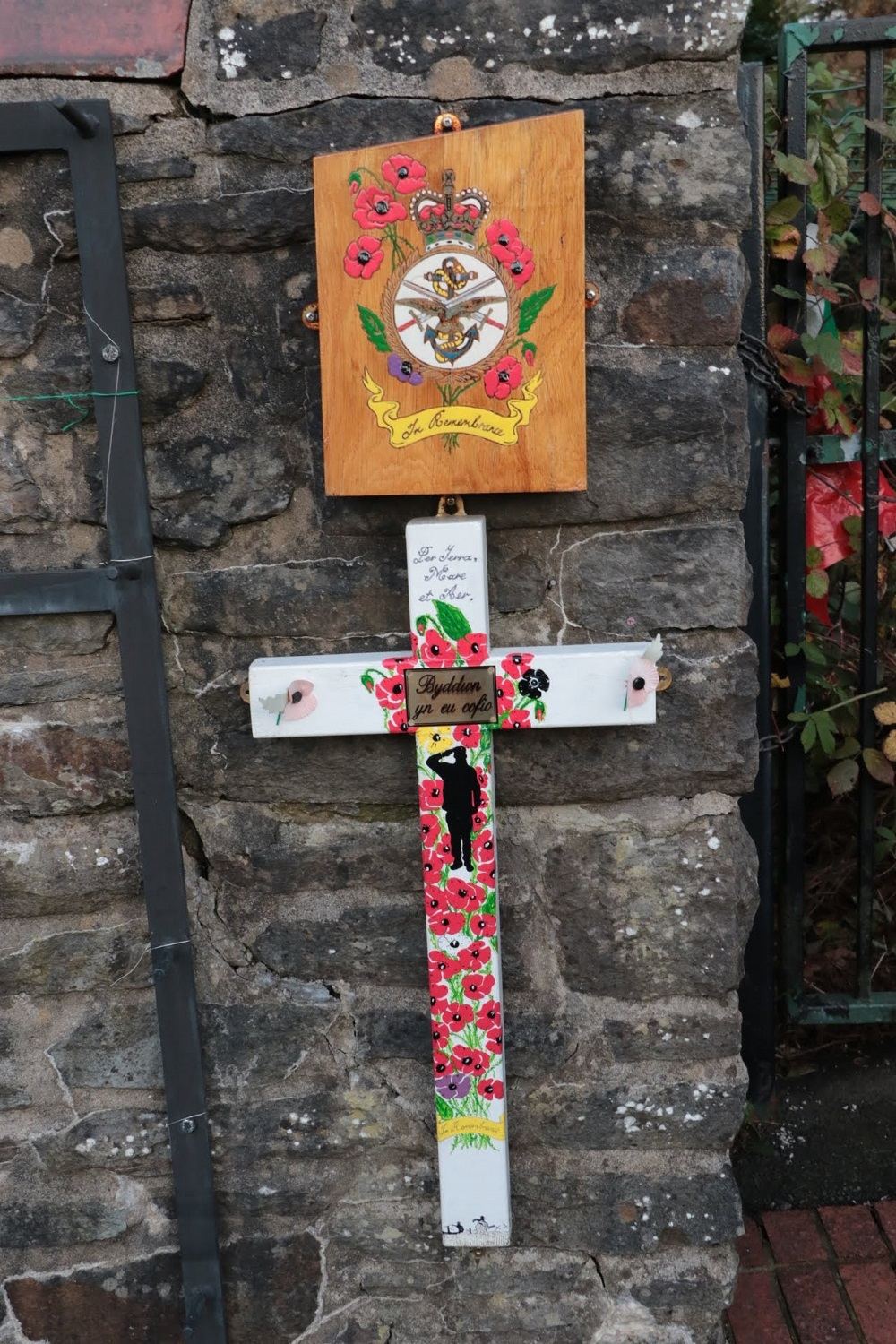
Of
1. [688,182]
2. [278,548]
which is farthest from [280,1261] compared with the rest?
[688,182]

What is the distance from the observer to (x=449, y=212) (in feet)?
4.36

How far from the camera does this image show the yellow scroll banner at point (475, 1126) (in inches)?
62.0

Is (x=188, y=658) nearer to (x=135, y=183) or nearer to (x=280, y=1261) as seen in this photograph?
(x=135, y=183)

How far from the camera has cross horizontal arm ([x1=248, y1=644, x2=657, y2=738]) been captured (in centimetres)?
145

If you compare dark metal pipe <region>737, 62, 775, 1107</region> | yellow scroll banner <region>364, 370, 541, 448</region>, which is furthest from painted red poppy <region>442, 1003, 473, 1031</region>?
yellow scroll banner <region>364, 370, 541, 448</region>

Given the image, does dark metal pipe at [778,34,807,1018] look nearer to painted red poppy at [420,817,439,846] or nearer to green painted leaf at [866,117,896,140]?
green painted leaf at [866,117,896,140]

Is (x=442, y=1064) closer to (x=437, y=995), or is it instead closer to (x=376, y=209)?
(x=437, y=995)

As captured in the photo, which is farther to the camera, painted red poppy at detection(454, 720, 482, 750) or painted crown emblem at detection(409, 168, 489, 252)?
painted red poppy at detection(454, 720, 482, 750)

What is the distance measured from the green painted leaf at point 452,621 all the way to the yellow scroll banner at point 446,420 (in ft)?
0.70

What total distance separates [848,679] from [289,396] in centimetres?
130

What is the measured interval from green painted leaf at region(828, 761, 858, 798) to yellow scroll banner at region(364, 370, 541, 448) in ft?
3.41

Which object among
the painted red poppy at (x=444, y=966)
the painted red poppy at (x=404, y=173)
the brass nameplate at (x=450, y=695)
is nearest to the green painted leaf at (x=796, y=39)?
the painted red poppy at (x=404, y=173)

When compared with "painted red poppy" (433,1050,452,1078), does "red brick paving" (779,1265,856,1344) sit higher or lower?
lower

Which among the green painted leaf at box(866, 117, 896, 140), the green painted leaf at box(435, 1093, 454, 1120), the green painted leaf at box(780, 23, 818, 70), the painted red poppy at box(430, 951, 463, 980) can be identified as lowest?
the green painted leaf at box(435, 1093, 454, 1120)
